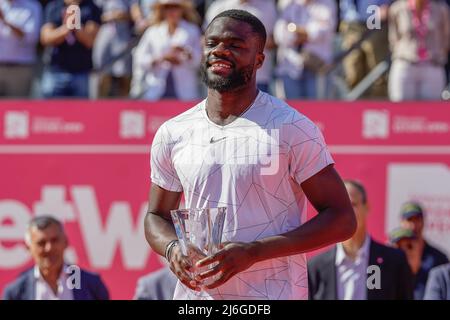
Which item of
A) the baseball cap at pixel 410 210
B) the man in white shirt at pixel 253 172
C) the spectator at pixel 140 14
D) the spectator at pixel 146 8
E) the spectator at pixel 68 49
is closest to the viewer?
the man in white shirt at pixel 253 172

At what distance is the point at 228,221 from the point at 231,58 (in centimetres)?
64

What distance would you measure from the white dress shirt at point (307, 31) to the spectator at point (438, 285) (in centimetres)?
237

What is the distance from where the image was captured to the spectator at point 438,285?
805cm

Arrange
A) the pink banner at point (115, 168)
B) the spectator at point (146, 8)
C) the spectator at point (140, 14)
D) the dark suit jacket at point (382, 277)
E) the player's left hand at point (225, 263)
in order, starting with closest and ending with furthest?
1. the player's left hand at point (225, 263)
2. the dark suit jacket at point (382, 277)
3. the pink banner at point (115, 168)
4. the spectator at point (146, 8)
5. the spectator at point (140, 14)

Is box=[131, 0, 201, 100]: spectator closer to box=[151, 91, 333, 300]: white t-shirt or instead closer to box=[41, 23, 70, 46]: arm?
box=[41, 23, 70, 46]: arm

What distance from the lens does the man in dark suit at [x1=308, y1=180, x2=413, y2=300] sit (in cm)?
793

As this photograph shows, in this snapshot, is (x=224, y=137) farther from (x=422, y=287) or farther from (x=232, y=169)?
(x=422, y=287)

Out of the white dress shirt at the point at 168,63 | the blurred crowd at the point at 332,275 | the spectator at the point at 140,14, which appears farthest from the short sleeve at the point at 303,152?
the spectator at the point at 140,14

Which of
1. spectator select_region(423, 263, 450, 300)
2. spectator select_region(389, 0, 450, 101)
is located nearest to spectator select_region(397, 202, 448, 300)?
spectator select_region(423, 263, 450, 300)

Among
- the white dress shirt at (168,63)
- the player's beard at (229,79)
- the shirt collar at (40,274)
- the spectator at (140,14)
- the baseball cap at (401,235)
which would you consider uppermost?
the spectator at (140,14)

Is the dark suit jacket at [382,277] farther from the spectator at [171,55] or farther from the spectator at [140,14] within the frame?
the spectator at [140,14]

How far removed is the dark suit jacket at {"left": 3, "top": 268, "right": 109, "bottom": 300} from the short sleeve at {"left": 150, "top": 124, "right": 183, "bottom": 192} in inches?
128

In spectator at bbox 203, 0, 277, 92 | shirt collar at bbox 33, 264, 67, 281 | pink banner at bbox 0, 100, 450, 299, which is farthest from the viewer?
spectator at bbox 203, 0, 277, 92

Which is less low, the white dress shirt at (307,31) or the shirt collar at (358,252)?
the white dress shirt at (307,31)
